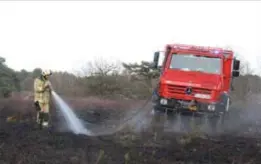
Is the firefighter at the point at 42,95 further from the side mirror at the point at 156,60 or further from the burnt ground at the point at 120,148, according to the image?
the side mirror at the point at 156,60

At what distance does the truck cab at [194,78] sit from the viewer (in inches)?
602

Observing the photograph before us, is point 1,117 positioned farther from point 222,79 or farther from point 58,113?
point 222,79

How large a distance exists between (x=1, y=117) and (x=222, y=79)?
26.5ft

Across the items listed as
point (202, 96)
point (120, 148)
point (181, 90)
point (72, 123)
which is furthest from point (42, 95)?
point (202, 96)

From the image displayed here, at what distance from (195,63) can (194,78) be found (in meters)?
0.72

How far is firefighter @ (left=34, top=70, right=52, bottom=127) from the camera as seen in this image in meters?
13.8

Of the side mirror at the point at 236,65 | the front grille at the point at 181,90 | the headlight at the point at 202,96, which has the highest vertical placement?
the side mirror at the point at 236,65

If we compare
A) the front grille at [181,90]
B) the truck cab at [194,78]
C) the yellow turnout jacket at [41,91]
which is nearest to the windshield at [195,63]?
the truck cab at [194,78]

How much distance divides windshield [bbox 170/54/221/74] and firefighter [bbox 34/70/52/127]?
4405mm

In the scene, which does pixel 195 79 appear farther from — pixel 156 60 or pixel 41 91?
pixel 41 91

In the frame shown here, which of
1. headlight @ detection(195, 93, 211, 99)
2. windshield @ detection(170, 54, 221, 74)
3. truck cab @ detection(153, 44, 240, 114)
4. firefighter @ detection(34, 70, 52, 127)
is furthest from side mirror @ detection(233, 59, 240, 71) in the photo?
firefighter @ detection(34, 70, 52, 127)

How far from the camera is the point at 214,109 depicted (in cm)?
1515

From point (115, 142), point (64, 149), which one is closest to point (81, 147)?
point (64, 149)

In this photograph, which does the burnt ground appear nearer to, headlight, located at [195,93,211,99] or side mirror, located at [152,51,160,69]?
headlight, located at [195,93,211,99]
